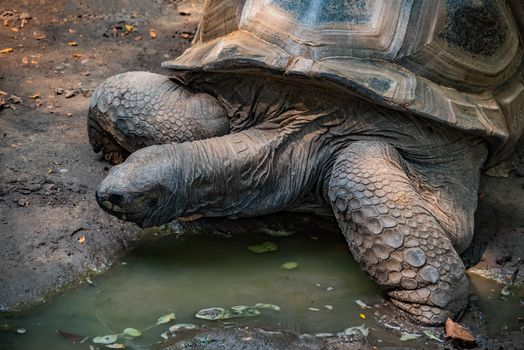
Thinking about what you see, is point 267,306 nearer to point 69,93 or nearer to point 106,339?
point 106,339

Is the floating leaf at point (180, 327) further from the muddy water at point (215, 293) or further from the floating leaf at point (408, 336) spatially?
the floating leaf at point (408, 336)

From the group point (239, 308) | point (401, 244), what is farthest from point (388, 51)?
point (239, 308)

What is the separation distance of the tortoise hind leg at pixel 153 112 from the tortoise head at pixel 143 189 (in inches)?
15.8

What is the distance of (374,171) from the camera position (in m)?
4.32

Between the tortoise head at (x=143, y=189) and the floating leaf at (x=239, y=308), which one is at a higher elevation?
the tortoise head at (x=143, y=189)

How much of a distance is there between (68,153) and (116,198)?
140 cm

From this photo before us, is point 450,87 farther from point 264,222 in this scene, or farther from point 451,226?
point 264,222

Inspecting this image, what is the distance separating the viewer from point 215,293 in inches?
173

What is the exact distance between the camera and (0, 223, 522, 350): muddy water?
406 cm

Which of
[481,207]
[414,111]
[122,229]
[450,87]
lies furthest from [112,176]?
[481,207]

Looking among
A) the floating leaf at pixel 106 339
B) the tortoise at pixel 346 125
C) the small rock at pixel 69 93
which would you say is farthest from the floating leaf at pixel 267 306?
the small rock at pixel 69 93

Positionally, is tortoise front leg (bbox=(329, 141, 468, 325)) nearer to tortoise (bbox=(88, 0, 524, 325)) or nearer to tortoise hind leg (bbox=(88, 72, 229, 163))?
tortoise (bbox=(88, 0, 524, 325))

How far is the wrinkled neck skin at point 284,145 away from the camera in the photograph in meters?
4.57

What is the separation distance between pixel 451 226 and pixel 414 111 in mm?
707
